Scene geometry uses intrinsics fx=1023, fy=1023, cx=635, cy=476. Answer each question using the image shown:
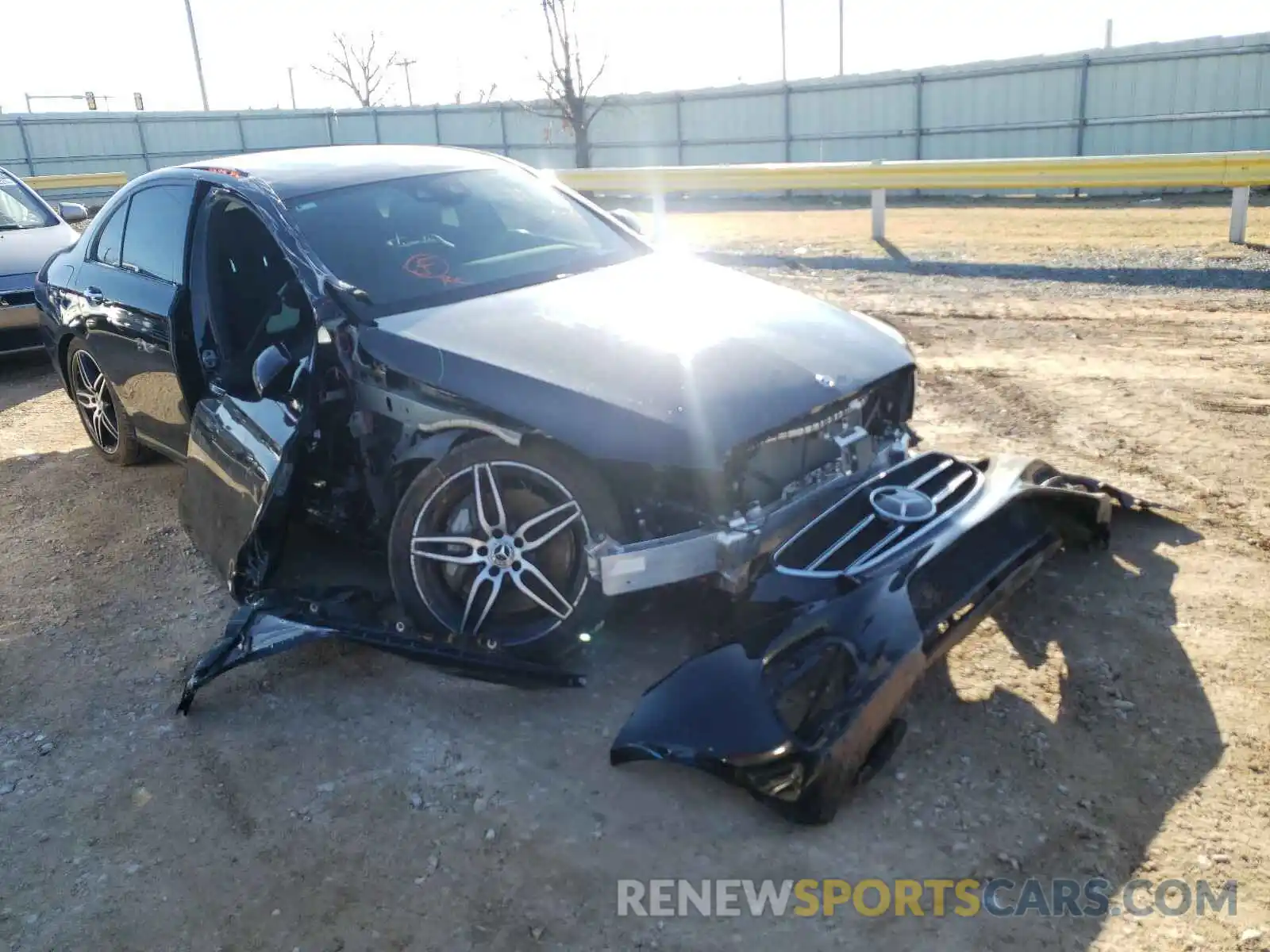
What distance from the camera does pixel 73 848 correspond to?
302cm

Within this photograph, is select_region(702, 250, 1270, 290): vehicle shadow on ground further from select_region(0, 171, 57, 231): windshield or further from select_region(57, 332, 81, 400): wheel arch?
A: select_region(57, 332, 81, 400): wheel arch

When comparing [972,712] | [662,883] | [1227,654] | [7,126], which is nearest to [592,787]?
[662,883]

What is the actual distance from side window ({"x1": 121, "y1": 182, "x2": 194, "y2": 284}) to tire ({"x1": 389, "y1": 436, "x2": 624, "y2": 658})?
2.10m

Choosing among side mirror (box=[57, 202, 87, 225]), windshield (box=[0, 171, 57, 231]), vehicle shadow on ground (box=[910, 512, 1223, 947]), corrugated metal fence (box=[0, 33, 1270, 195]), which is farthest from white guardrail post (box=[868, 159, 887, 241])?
corrugated metal fence (box=[0, 33, 1270, 195])

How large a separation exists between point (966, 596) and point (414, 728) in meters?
1.88

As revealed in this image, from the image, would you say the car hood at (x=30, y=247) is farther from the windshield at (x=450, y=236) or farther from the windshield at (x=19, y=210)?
the windshield at (x=450, y=236)

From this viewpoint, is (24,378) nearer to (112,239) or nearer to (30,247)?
(30,247)

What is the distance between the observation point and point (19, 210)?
9320 mm

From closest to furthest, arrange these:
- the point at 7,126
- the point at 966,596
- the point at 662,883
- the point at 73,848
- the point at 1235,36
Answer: the point at 662,883 < the point at 73,848 < the point at 966,596 < the point at 1235,36 < the point at 7,126

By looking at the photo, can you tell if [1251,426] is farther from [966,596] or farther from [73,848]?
[73,848]

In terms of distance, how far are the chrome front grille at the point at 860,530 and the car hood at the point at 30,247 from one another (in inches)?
282

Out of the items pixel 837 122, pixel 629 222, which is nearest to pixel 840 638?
pixel 629 222

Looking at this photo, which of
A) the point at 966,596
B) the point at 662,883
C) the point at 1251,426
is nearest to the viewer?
the point at 662,883

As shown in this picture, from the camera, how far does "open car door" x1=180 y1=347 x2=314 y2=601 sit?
372 cm
